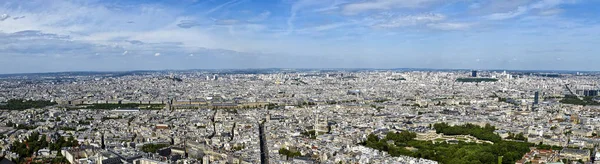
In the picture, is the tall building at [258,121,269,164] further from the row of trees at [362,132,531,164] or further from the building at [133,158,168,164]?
the row of trees at [362,132,531,164]

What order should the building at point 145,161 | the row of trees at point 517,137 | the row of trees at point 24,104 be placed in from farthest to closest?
the row of trees at point 24,104 → the row of trees at point 517,137 → the building at point 145,161

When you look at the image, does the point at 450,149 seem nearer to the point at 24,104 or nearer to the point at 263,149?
the point at 263,149

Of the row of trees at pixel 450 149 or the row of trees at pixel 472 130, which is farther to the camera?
the row of trees at pixel 472 130

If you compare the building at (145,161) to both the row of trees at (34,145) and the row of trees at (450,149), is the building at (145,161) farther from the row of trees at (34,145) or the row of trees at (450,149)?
the row of trees at (450,149)

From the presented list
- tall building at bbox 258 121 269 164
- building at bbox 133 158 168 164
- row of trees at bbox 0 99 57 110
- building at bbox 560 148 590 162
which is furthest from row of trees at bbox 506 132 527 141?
row of trees at bbox 0 99 57 110

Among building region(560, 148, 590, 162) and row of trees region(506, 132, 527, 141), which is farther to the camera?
row of trees region(506, 132, 527, 141)

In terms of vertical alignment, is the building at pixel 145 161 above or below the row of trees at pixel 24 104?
above

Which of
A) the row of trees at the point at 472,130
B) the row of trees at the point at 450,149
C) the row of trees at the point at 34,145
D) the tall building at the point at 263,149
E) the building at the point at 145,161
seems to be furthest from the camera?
the row of trees at the point at 472,130

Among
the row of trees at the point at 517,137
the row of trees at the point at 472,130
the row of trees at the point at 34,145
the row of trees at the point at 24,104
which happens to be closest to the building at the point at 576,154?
the row of trees at the point at 472,130
